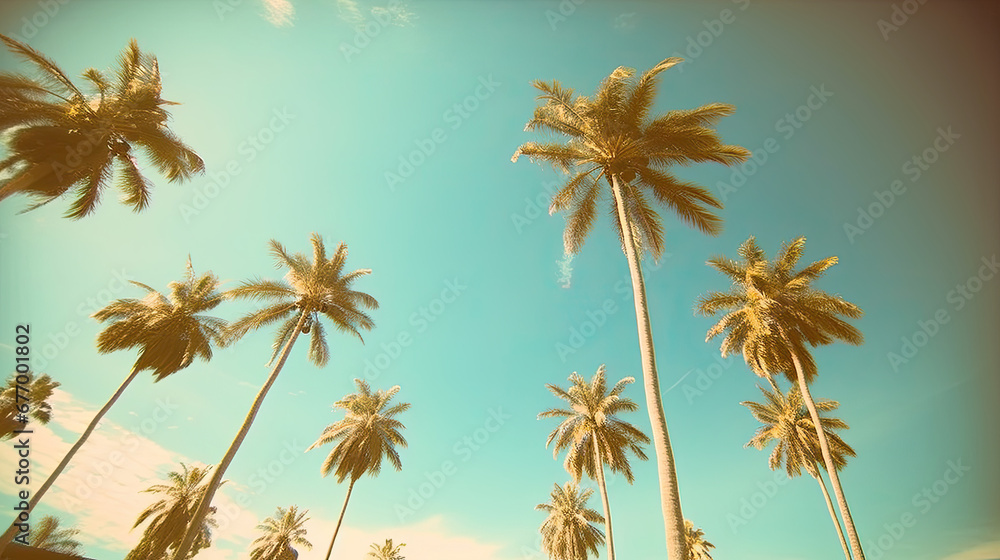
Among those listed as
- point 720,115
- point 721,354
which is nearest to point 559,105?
point 720,115

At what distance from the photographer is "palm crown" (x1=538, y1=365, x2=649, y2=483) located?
24.6 m

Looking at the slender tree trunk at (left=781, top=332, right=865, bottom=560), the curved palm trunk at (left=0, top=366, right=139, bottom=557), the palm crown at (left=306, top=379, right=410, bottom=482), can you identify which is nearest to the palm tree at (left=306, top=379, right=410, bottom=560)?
the palm crown at (left=306, top=379, right=410, bottom=482)

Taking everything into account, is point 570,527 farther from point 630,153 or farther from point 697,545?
point 630,153

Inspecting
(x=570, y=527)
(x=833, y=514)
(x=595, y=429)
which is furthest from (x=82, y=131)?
(x=833, y=514)

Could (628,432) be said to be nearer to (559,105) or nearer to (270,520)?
(559,105)

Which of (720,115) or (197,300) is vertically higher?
(720,115)

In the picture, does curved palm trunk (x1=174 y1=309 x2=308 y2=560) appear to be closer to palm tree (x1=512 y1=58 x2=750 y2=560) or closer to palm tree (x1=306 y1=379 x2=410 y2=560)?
palm tree (x1=306 y1=379 x2=410 y2=560)

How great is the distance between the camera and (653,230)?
47.8 feet

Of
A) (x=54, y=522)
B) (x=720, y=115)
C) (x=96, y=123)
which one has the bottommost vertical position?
(x=54, y=522)

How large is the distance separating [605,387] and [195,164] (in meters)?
27.1

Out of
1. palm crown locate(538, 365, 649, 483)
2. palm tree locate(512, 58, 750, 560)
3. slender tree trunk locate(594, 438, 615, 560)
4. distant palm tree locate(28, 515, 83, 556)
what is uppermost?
palm tree locate(512, 58, 750, 560)

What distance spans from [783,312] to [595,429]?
13.6m

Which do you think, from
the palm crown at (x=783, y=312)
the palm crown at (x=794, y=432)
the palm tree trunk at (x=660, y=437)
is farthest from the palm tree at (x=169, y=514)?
the palm crown at (x=794, y=432)

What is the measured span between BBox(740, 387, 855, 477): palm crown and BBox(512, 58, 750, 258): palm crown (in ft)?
64.4
